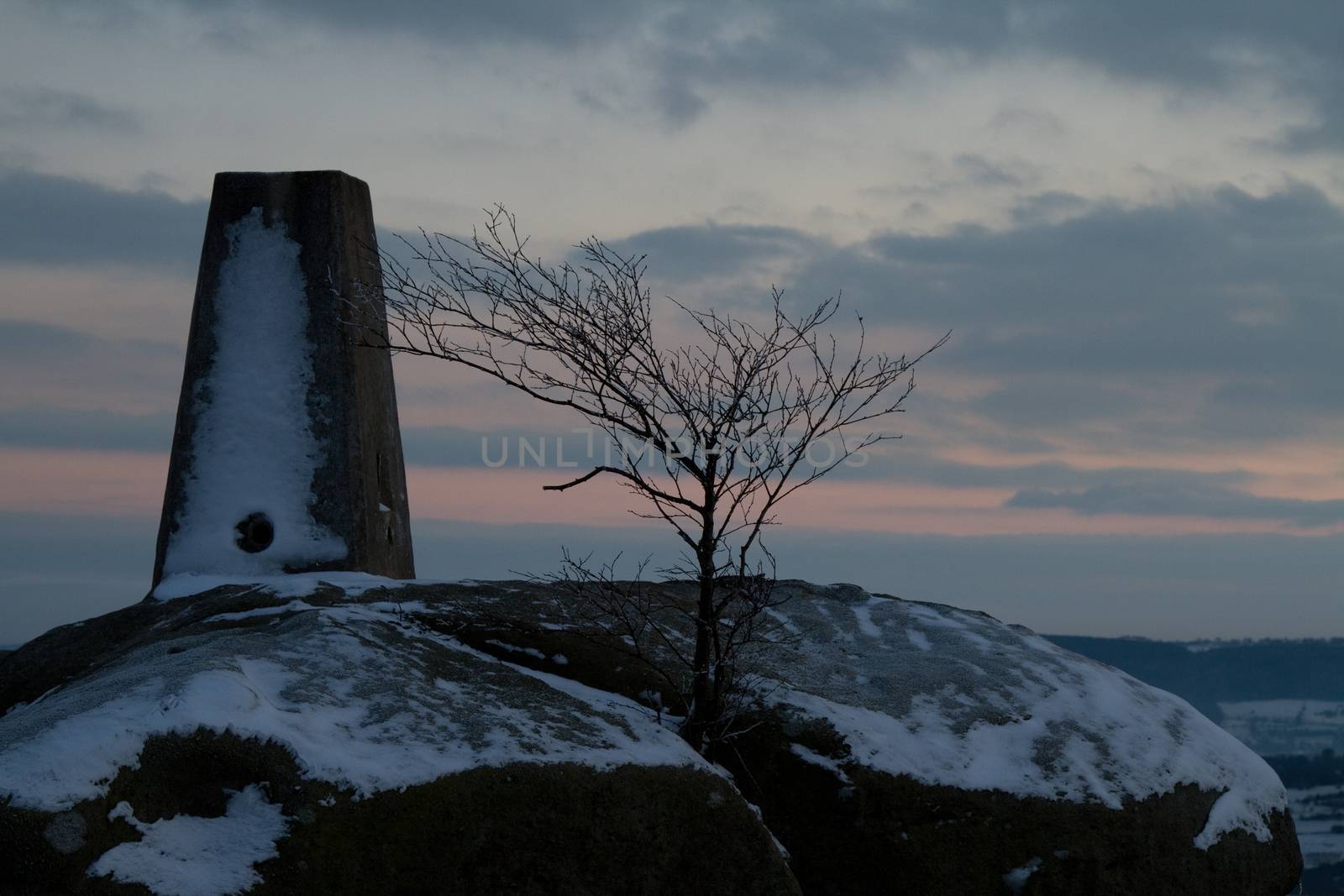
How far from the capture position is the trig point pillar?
11711mm

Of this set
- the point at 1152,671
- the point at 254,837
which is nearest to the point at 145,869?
the point at 254,837

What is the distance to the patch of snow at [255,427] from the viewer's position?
38.3ft

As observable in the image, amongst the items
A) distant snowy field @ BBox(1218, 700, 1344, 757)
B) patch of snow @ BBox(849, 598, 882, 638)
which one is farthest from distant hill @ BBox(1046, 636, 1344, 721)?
patch of snow @ BBox(849, 598, 882, 638)

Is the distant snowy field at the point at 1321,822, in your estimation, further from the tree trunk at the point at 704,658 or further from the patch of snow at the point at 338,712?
the patch of snow at the point at 338,712

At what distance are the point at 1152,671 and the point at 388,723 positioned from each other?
11746cm

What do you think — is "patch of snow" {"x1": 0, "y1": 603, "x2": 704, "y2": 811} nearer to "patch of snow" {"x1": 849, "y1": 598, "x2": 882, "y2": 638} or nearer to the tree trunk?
the tree trunk

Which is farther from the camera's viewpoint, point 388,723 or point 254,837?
point 388,723

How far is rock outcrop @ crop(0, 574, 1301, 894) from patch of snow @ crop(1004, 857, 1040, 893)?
19 mm

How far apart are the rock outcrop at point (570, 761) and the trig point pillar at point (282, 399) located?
4.38 ft

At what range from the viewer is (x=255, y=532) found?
11.7 meters

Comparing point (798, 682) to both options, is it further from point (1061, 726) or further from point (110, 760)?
point (110, 760)

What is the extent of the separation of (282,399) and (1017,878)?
22.9 feet

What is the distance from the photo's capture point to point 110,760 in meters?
6.03

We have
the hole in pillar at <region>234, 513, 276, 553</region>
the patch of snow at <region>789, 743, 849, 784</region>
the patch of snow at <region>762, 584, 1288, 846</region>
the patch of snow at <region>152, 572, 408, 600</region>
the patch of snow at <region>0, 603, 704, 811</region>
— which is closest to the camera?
the patch of snow at <region>0, 603, 704, 811</region>
